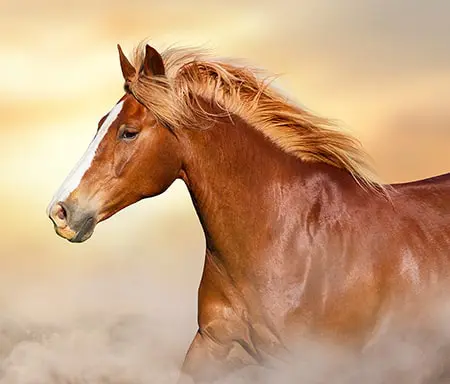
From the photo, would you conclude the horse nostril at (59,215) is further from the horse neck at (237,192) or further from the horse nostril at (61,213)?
the horse neck at (237,192)

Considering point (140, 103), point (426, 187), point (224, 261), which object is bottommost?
point (224, 261)

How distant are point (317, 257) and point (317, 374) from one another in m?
0.53

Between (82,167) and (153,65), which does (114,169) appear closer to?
(82,167)

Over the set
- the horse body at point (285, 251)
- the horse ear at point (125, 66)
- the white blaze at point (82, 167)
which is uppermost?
the horse ear at point (125, 66)

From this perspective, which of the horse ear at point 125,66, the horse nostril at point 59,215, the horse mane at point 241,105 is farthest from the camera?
the horse ear at point 125,66

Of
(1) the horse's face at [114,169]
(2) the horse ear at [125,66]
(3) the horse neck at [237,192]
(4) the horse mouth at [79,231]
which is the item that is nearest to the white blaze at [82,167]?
(1) the horse's face at [114,169]

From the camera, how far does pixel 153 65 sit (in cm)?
451

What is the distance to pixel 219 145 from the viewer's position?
14.7ft

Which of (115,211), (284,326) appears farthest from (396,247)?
(115,211)

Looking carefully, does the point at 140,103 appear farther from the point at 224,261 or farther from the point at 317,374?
the point at 317,374

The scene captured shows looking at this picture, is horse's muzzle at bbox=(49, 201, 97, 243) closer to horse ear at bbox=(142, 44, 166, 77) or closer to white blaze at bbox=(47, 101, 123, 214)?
white blaze at bbox=(47, 101, 123, 214)

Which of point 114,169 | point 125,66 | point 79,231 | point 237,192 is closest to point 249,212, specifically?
point 237,192

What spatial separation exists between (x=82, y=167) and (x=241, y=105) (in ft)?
2.46

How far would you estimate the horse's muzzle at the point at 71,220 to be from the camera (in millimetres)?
4328
